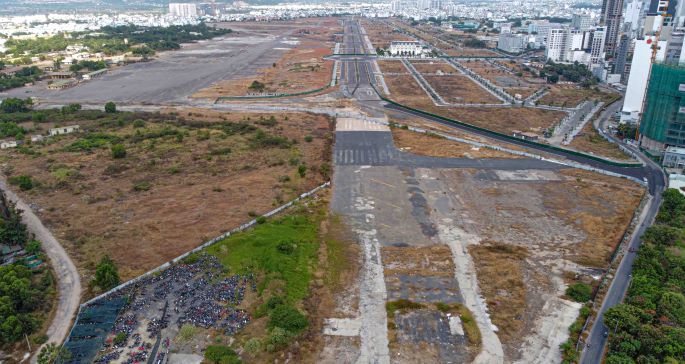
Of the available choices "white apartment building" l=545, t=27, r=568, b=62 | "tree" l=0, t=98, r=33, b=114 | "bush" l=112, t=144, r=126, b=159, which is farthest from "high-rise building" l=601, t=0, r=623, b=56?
"tree" l=0, t=98, r=33, b=114

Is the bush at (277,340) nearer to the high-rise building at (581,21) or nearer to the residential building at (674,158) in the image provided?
the residential building at (674,158)

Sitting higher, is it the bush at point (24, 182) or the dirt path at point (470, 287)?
the bush at point (24, 182)

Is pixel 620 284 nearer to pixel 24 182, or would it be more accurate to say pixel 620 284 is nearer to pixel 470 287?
pixel 470 287

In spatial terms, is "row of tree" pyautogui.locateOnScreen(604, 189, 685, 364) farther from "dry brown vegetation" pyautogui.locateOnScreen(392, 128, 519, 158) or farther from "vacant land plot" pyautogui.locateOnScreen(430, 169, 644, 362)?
"dry brown vegetation" pyautogui.locateOnScreen(392, 128, 519, 158)

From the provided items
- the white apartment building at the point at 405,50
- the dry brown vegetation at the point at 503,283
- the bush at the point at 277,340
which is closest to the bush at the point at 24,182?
the bush at the point at 277,340

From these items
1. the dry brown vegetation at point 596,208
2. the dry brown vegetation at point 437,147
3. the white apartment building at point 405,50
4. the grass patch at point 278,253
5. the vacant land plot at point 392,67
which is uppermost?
the white apartment building at point 405,50

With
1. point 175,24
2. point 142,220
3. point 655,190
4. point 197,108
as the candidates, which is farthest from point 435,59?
point 175,24

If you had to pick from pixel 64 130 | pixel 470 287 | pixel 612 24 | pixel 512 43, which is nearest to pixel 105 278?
pixel 470 287
